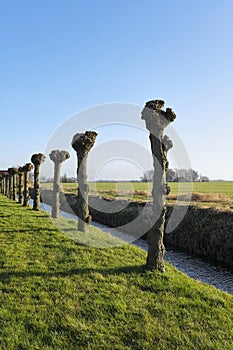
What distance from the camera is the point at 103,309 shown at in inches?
261

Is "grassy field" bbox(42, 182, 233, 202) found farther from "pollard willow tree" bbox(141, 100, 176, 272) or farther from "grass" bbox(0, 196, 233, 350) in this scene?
"grass" bbox(0, 196, 233, 350)

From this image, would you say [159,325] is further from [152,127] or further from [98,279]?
[152,127]

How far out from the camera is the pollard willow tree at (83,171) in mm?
14602

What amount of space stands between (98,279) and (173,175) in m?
54.2

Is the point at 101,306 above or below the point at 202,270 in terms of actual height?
above

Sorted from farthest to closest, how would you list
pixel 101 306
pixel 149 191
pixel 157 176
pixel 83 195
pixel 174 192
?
1. pixel 149 191
2. pixel 174 192
3. pixel 83 195
4. pixel 157 176
5. pixel 101 306

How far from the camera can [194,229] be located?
18.5 meters

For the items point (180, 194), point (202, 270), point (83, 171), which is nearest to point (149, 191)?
point (180, 194)

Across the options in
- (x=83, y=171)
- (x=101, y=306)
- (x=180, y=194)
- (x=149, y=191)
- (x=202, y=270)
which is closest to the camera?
(x=101, y=306)

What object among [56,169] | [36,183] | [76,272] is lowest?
[76,272]

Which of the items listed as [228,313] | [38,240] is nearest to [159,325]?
[228,313]

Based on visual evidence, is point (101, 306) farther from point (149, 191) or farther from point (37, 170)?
point (149, 191)

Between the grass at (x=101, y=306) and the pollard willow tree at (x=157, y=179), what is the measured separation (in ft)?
1.86

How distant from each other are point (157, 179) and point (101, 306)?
13.3 ft
